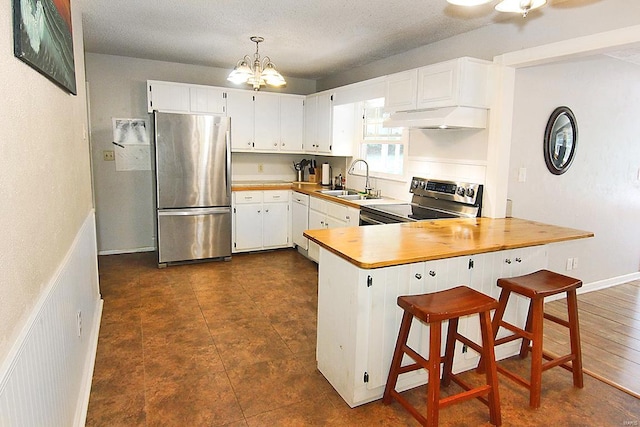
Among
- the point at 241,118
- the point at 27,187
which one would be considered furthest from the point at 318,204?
the point at 27,187

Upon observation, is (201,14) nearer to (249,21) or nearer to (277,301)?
(249,21)

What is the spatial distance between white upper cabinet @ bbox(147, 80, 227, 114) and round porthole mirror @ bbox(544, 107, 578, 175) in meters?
3.54

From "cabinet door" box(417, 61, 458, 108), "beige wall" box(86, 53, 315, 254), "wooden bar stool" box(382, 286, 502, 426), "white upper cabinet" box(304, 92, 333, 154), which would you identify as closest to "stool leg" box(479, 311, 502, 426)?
"wooden bar stool" box(382, 286, 502, 426)

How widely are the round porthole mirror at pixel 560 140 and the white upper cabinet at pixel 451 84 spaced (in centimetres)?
77

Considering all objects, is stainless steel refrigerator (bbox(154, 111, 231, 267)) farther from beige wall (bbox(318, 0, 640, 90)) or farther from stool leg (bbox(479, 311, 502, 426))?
stool leg (bbox(479, 311, 502, 426))

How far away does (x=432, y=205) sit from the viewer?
11.9 feet

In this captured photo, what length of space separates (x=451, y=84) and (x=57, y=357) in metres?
2.84

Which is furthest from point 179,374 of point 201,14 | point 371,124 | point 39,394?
point 371,124

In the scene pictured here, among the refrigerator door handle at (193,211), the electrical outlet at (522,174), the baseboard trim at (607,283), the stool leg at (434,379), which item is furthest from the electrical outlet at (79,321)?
the baseboard trim at (607,283)

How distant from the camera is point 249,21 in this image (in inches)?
129

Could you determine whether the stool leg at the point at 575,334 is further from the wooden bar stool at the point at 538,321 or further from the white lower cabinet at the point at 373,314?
the white lower cabinet at the point at 373,314

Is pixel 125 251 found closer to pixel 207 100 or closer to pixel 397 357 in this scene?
pixel 207 100

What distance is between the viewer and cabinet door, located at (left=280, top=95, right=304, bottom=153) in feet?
17.6

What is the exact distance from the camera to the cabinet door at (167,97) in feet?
15.1
